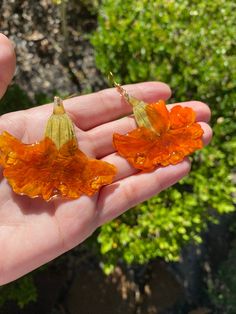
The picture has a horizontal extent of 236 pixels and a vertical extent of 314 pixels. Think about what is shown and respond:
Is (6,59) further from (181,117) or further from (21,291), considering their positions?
(21,291)

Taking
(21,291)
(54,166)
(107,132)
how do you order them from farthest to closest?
(21,291) < (107,132) < (54,166)

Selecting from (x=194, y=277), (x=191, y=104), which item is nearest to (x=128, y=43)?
(x=191, y=104)

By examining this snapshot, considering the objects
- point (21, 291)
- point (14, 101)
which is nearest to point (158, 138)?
point (14, 101)

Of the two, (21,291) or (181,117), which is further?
(21,291)

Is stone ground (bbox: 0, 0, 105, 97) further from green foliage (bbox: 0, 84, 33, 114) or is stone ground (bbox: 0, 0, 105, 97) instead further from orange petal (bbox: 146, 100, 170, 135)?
orange petal (bbox: 146, 100, 170, 135)

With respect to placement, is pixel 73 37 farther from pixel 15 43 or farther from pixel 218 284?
pixel 218 284
